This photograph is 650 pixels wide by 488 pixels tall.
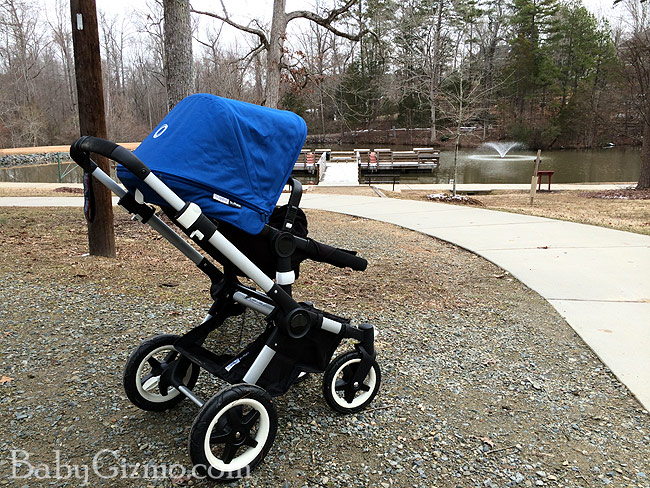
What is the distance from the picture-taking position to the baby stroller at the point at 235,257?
7.13ft

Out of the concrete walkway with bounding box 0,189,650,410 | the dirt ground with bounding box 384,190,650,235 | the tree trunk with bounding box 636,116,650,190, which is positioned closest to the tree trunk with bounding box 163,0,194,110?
the concrete walkway with bounding box 0,189,650,410

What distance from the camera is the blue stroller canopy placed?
220cm

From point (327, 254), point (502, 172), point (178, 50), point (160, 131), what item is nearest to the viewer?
point (160, 131)

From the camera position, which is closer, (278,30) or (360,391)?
(360,391)

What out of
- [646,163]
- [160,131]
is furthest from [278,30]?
[646,163]

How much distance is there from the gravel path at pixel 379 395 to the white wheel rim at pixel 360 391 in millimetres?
91

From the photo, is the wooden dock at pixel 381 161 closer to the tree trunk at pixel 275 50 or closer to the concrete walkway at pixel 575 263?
the tree trunk at pixel 275 50

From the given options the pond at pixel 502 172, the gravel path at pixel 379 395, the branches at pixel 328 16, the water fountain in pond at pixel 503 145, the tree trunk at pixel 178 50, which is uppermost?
the branches at pixel 328 16

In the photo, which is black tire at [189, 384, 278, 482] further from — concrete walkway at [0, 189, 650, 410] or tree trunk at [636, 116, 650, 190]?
tree trunk at [636, 116, 650, 190]

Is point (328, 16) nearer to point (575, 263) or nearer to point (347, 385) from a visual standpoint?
point (575, 263)

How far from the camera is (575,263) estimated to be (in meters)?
5.73

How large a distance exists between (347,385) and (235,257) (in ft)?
3.36

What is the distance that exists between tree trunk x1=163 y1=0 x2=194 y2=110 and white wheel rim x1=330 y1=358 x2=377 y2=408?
20.8ft

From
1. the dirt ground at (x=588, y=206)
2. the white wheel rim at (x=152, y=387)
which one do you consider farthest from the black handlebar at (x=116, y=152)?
the dirt ground at (x=588, y=206)
